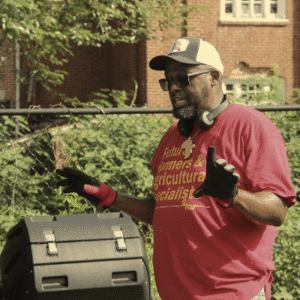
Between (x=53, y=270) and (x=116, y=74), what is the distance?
45.4ft

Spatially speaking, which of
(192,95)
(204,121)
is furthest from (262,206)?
(192,95)

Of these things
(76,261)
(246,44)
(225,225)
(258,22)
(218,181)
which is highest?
(258,22)

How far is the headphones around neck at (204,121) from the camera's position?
6.57ft

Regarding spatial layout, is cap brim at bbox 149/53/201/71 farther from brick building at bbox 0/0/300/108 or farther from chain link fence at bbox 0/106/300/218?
brick building at bbox 0/0/300/108

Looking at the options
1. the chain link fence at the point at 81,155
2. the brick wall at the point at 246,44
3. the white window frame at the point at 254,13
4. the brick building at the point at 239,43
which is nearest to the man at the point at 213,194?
the chain link fence at the point at 81,155

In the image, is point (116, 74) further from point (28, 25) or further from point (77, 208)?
point (77, 208)

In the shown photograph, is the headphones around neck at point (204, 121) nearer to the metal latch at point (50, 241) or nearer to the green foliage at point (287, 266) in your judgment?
the metal latch at point (50, 241)

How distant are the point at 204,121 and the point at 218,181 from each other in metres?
0.42

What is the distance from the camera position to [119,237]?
2047mm

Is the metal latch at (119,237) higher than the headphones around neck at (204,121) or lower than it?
lower

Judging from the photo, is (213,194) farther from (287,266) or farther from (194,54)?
(287,266)

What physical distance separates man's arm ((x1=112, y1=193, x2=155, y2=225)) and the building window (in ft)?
38.9

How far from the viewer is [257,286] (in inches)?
74.9

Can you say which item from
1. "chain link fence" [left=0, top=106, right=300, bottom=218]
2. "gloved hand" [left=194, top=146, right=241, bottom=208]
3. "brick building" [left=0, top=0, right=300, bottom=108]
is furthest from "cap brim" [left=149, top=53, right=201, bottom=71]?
"brick building" [left=0, top=0, right=300, bottom=108]
